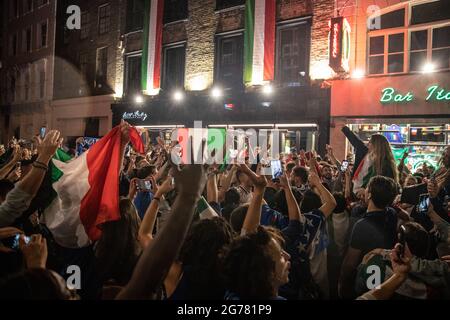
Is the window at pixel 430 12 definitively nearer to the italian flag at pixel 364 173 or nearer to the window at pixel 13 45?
the italian flag at pixel 364 173

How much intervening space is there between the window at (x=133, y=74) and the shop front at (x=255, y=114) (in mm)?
963

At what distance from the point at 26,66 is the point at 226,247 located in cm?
3156

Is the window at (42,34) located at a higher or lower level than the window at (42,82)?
higher

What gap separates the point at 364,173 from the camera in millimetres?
5488

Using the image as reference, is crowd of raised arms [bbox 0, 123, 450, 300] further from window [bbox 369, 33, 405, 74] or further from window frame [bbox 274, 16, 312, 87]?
window frame [bbox 274, 16, 312, 87]

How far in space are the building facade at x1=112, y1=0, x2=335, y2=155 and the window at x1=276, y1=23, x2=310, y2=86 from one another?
38mm

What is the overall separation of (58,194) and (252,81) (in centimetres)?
1363

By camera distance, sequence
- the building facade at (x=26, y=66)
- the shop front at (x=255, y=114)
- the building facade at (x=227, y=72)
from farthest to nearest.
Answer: the building facade at (x=26, y=66) → the building facade at (x=227, y=72) → the shop front at (x=255, y=114)

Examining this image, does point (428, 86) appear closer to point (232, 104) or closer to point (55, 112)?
point (232, 104)

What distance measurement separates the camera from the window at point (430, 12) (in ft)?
42.1

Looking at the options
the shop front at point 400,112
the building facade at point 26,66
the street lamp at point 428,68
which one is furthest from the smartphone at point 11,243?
the building facade at point 26,66

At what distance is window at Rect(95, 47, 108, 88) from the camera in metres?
23.1

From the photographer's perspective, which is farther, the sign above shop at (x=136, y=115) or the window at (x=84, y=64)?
the window at (x=84, y=64)

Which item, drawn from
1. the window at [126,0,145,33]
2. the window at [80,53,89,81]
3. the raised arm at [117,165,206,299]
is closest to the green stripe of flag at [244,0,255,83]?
the window at [126,0,145,33]
